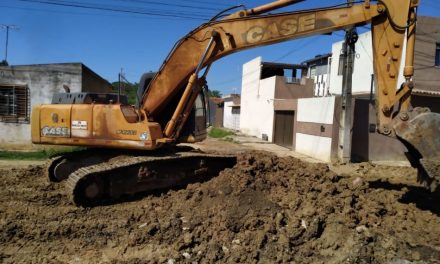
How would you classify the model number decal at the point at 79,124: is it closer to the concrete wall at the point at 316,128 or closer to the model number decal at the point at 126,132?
the model number decal at the point at 126,132

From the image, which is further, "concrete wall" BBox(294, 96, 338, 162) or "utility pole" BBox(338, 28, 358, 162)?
"concrete wall" BBox(294, 96, 338, 162)

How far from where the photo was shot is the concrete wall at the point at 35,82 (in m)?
16.4

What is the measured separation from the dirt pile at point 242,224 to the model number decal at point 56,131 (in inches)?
46.4

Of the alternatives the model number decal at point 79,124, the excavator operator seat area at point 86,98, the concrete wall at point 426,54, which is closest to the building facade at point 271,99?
the concrete wall at point 426,54

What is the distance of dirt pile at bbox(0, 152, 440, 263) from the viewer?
536cm

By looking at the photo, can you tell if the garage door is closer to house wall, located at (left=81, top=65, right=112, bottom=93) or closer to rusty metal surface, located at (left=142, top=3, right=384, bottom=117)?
house wall, located at (left=81, top=65, right=112, bottom=93)

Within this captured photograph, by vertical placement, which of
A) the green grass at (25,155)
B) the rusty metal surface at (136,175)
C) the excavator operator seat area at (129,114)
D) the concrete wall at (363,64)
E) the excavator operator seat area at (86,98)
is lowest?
the green grass at (25,155)

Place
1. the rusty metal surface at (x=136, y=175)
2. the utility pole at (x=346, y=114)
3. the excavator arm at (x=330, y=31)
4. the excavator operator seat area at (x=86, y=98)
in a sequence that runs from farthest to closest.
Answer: the utility pole at (x=346, y=114) → the excavator operator seat area at (x=86, y=98) → the rusty metal surface at (x=136, y=175) → the excavator arm at (x=330, y=31)

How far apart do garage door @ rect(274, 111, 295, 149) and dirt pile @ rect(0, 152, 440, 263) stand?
1429 cm

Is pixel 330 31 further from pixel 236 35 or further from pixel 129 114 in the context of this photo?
pixel 129 114

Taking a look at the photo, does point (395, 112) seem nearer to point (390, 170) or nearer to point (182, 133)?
point (182, 133)

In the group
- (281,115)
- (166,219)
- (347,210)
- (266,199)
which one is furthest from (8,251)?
(281,115)

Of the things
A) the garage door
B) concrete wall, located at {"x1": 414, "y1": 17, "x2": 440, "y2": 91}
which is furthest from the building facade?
concrete wall, located at {"x1": 414, "y1": 17, "x2": 440, "y2": 91}

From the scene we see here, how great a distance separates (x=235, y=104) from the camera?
40281 mm
